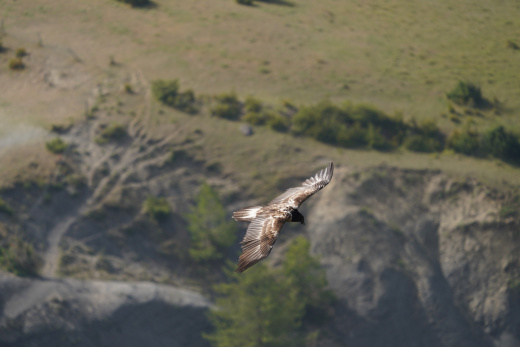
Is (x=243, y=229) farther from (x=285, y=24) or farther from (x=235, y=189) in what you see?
(x=285, y=24)

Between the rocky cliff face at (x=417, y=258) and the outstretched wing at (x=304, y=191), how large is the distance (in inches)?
1542

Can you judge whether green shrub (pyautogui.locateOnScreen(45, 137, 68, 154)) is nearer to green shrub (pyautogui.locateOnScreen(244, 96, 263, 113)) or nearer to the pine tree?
green shrub (pyautogui.locateOnScreen(244, 96, 263, 113))

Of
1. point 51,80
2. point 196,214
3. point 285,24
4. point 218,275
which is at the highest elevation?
point 285,24

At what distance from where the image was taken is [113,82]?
75562 mm

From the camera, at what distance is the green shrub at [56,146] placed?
66125 millimetres

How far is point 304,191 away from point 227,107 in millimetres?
46756

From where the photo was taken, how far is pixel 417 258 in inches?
2635

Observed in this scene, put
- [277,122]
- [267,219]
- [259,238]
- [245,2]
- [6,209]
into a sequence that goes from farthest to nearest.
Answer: [245,2] < [277,122] < [6,209] < [267,219] < [259,238]

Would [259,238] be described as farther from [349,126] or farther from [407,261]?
[349,126]

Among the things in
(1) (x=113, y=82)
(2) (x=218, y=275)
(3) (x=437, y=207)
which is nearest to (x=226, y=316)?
(2) (x=218, y=275)

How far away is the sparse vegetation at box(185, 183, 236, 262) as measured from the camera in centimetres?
6312

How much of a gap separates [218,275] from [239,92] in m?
20.6

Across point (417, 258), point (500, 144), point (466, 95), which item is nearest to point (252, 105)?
point (417, 258)

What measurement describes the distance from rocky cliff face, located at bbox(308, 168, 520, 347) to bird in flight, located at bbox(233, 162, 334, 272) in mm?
39839
